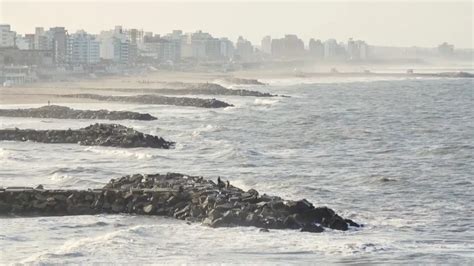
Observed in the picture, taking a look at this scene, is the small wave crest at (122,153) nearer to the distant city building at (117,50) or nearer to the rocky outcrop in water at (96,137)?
the rocky outcrop in water at (96,137)

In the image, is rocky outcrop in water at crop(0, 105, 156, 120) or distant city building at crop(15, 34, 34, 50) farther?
distant city building at crop(15, 34, 34, 50)

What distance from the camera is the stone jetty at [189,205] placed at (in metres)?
19.5

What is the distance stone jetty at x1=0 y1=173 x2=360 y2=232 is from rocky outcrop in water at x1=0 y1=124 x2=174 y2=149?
13402mm

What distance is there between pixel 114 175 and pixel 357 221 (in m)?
10.1

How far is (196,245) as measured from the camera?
17.6 meters

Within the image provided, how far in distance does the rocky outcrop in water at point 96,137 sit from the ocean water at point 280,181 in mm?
1007

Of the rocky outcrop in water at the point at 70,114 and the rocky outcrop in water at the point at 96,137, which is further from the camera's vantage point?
the rocky outcrop in water at the point at 70,114

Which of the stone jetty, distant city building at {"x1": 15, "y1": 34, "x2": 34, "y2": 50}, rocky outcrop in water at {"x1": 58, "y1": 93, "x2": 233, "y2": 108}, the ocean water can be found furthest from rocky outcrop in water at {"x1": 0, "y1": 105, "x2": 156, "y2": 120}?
distant city building at {"x1": 15, "y1": 34, "x2": 34, "y2": 50}

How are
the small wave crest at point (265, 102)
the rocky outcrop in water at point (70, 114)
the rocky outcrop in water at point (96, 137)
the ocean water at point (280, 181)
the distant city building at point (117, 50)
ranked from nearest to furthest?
the ocean water at point (280, 181) → the rocky outcrop in water at point (96, 137) → the rocky outcrop in water at point (70, 114) → the small wave crest at point (265, 102) → the distant city building at point (117, 50)

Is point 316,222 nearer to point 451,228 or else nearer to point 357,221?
point 357,221

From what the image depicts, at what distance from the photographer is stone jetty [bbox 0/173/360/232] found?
1955cm

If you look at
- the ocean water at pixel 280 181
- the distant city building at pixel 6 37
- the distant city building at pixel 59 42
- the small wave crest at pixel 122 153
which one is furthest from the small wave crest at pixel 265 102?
the distant city building at pixel 6 37

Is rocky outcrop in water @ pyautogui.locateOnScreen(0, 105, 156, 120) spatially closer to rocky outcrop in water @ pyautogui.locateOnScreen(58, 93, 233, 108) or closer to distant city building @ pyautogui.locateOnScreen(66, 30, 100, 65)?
rocky outcrop in water @ pyautogui.locateOnScreen(58, 93, 233, 108)

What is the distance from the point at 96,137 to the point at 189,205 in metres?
18.0
